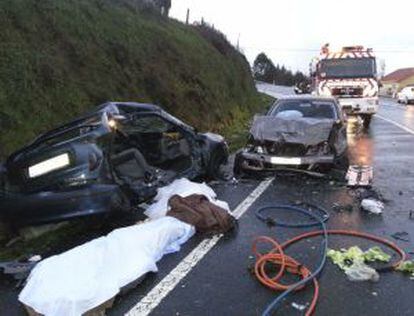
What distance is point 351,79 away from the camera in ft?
76.4

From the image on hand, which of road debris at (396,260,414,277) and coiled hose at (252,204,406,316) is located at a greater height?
road debris at (396,260,414,277)

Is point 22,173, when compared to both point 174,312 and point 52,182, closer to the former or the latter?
point 52,182

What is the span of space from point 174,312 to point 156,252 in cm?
132

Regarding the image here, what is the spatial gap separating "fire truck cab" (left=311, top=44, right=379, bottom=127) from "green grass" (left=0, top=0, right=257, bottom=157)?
378cm

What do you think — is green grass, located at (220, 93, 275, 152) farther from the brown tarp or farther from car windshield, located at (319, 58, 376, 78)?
the brown tarp

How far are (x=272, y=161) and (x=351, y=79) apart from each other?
1372 centimetres

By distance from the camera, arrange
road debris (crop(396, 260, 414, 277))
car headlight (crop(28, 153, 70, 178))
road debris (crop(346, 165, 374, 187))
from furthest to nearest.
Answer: road debris (crop(346, 165, 374, 187))
car headlight (crop(28, 153, 70, 178))
road debris (crop(396, 260, 414, 277))

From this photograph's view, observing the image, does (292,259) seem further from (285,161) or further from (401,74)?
(401,74)

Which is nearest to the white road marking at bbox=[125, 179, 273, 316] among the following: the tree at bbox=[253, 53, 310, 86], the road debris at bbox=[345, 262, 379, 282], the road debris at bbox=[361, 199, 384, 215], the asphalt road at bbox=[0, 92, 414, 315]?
the asphalt road at bbox=[0, 92, 414, 315]

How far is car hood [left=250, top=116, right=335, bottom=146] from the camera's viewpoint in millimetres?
10609

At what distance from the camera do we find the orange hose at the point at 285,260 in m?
5.36

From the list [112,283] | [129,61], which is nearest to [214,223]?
[112,283]

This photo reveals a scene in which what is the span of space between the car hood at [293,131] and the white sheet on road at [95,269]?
4541 mm

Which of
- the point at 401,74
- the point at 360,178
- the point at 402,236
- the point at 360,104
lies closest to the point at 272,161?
the point at 360,178
